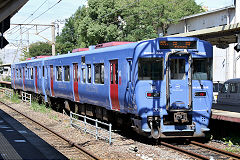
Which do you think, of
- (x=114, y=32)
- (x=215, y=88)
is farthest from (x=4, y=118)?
(x=114, y=32)

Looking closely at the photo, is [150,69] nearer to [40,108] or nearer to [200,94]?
[200,94]

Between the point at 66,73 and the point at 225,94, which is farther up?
the point at 66,73

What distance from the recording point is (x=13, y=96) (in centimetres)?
3006

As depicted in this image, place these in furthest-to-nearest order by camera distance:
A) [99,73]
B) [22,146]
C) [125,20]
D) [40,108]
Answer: [125,20]
[40,108]
[99,73]
[22,146]

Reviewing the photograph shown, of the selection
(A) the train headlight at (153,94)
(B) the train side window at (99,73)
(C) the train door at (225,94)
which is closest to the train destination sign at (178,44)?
(A) the train headlight at (153,94)

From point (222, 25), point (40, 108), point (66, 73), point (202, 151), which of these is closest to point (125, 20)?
point (222, 25)

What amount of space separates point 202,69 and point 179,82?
0.92m

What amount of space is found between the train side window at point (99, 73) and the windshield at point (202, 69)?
11.8ft

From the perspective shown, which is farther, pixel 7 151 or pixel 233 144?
pixel 233 144

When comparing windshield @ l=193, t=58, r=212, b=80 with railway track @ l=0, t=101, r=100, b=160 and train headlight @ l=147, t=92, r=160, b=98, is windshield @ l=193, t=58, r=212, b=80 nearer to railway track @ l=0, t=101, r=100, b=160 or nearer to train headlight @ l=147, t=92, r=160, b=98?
train headlight @ l=147, t=92, r=160, b=98

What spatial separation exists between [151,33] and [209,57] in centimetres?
2737

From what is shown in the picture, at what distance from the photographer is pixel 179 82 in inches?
450

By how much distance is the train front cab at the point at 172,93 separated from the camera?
11180 millimetres

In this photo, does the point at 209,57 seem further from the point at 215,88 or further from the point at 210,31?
the point at 215,88
